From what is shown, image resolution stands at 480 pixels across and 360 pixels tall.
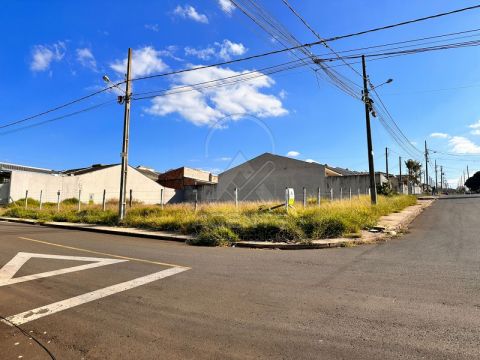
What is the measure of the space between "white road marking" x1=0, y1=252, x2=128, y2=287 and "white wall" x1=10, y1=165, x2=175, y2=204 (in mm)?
24497

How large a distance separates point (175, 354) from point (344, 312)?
2.19m

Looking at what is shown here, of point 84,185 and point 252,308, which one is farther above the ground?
point 84,185

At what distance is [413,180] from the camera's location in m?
74.7

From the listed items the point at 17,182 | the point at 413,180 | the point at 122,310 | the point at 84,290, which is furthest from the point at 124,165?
the point at 413,180

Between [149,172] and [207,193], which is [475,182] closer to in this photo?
[207,193]

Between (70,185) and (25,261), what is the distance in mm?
36867

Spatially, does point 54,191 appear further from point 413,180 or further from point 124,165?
point 413,180

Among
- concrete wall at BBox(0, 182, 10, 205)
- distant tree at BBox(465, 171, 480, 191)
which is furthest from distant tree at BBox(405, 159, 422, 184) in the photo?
concrete wall at BBox(0, 182, 10, 205)

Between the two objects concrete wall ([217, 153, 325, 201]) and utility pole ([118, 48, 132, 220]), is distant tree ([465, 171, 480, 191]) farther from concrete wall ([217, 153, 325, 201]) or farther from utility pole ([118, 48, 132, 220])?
utility pole ([118, 48, 132, 220])

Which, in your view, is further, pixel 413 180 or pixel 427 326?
pixel 413 180

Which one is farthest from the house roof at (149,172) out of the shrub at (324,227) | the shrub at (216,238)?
the shrub at (324,227)

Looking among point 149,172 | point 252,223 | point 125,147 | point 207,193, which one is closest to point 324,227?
point 252,223

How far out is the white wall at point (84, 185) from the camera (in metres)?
37.0

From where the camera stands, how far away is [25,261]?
314 inches
